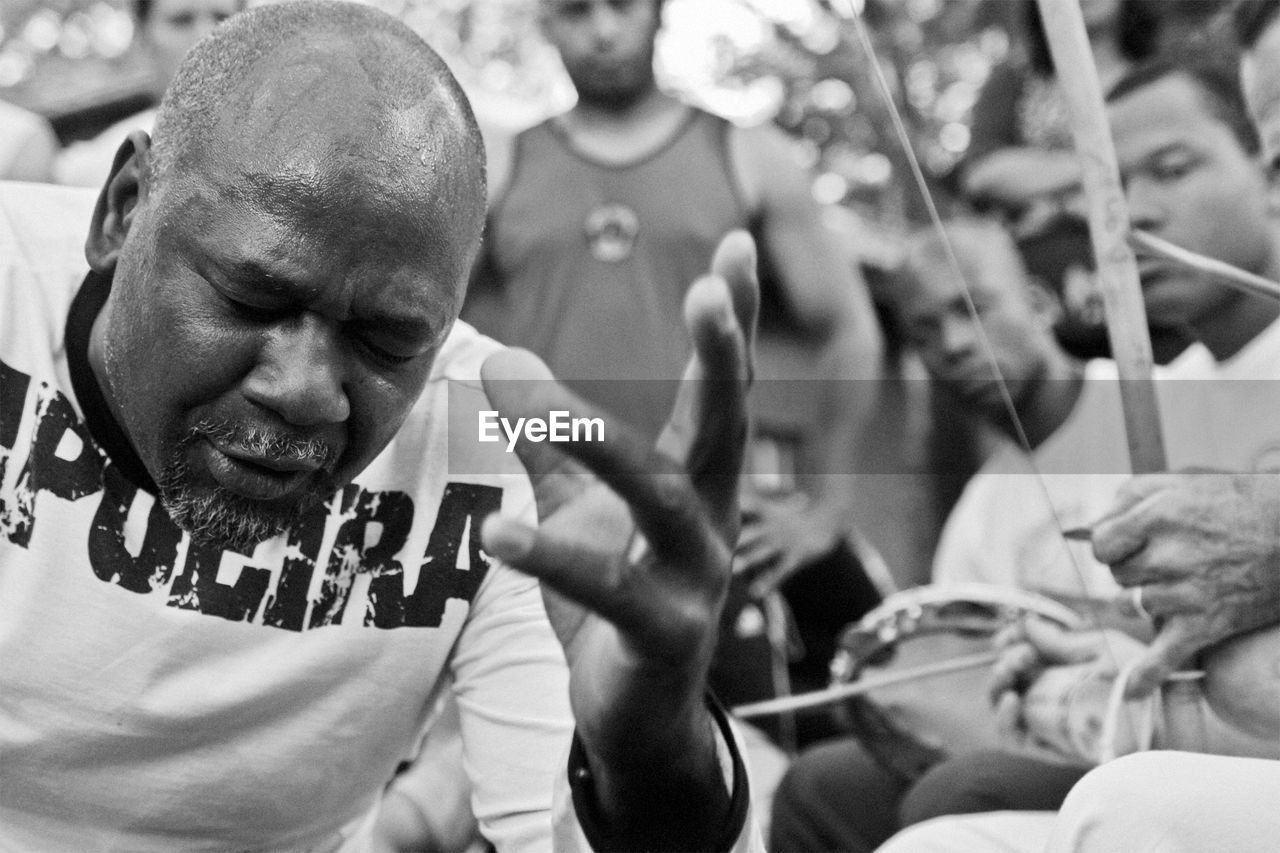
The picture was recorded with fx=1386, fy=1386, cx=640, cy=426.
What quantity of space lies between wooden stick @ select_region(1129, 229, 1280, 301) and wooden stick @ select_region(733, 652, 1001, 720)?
643 mm

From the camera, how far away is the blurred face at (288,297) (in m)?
1.19

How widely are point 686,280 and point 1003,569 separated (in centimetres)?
76

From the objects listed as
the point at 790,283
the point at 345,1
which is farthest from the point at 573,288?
the point at 345,1

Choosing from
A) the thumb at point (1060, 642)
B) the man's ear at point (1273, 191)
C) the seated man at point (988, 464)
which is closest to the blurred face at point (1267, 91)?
the man's ear at point (1273, 191)

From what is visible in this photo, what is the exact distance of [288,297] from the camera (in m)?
1.19

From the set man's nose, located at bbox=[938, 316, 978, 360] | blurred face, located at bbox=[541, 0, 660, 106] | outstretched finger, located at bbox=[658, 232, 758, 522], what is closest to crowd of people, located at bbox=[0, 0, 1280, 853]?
outstretched finger, located at bbox=[658, 232, 758, 522]

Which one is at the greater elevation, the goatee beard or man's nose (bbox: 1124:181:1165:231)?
man's nose (bbox: 1124:181:1165:231)

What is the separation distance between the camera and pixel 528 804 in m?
1.37

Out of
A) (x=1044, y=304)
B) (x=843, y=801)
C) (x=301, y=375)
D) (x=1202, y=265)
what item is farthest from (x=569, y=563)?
(x=1044, y=304)

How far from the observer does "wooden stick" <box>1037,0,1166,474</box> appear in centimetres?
156

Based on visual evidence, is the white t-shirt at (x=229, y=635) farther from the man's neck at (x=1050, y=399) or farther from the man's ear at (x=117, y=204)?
the man's neck at (x=1050, y=399)

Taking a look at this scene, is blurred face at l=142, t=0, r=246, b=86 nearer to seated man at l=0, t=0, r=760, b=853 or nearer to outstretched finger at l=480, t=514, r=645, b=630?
seated man at l=0, t=0, r=760, b=853

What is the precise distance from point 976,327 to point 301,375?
126 centimetres

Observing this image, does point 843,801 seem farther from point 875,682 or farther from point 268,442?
point 268,442
